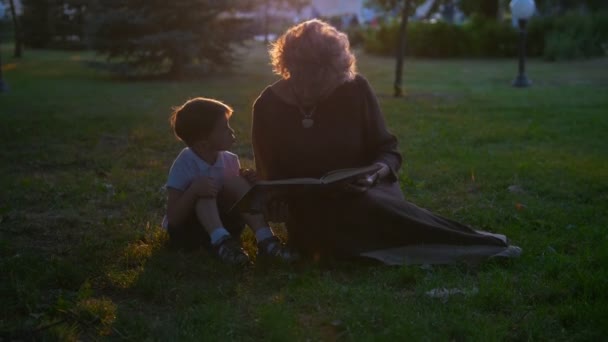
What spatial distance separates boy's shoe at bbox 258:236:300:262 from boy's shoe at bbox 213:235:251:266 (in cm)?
12

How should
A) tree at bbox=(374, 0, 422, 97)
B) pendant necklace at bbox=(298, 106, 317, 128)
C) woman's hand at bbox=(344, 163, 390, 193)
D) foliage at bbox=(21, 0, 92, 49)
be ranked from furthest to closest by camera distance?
foliage at bbox=(21, 0, 92, 49) < tree at bbox=(374, 0, 422, 97) < pendant necklace at bbox=(298, 106, 317, 128) < woman's hand at bbox=(344, 163, 390, 193)

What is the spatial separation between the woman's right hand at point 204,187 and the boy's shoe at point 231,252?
0.93ft

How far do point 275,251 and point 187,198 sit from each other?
2.02ft

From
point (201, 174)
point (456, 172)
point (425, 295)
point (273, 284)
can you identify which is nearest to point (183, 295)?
point (273, 284)

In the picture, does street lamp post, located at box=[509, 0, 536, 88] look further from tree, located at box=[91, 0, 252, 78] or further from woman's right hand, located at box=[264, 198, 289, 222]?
woman's right hand, located at box=[264, 198, 289, 222]

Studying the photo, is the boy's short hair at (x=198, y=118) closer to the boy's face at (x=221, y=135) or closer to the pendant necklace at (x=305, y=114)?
the boy's face at (x=221, y=135)

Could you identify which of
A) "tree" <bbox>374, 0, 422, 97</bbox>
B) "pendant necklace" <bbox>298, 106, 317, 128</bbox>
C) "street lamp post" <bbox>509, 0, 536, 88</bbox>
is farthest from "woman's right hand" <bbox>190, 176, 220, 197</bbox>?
"street lamp post" <bbox>509, 0, 536, 88</bbox>

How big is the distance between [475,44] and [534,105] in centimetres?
→ 1633

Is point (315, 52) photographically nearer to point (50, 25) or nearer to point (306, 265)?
point (306, 265)

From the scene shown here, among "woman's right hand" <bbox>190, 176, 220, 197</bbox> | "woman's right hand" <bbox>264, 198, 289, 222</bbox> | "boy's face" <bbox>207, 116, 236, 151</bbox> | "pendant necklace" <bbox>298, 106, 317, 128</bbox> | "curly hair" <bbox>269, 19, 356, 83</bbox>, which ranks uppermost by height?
"curly hair" <bbox>269, 19, 356, 83</bbox>

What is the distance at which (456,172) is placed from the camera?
23.5ft

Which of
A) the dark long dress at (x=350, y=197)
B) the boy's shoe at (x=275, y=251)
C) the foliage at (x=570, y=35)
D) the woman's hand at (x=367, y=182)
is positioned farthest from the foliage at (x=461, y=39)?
the boy's shoe at (x=275, y=251)

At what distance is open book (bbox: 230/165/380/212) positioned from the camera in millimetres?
4160

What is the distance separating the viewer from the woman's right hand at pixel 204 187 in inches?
179
